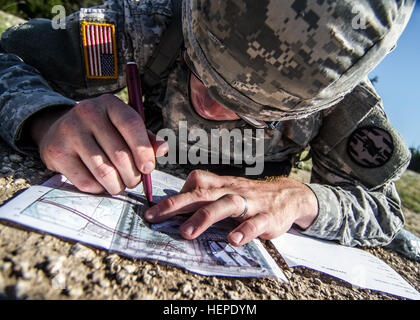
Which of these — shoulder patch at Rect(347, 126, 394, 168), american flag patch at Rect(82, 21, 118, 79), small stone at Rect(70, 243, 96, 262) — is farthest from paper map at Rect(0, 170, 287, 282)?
shoulder patch at Rect(347, 126, 394, 168)

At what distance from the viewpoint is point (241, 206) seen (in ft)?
2.52

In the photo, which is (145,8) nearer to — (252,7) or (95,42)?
(95,42)

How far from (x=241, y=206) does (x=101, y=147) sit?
0.44 metres

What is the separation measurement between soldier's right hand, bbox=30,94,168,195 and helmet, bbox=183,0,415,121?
29 cm

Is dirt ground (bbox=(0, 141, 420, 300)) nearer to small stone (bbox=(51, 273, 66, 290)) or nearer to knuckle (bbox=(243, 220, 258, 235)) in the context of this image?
small stone (bbox=(51, 273, 66, 290))

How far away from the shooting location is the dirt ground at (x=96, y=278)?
17.0 inches

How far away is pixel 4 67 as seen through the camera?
95 cm

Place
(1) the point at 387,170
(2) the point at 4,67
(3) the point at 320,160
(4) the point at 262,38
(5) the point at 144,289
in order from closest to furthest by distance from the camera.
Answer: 1. (5) the point at 144,289
2. (4) the point at 262,38
3. (2) the point at 4,67
4. (1) the point at 387,170
5. (3) the point at 320,160

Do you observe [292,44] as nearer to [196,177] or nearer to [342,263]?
[196,177]

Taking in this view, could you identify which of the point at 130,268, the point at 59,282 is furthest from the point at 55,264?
the point at 130,268

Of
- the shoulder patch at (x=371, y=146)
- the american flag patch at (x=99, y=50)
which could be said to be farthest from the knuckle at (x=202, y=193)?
the shoulder patch at (x=371, y=146)

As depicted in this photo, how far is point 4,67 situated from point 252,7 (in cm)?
96

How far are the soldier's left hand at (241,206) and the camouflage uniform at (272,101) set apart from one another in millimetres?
88

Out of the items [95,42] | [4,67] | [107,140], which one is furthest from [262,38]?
[4,67]
